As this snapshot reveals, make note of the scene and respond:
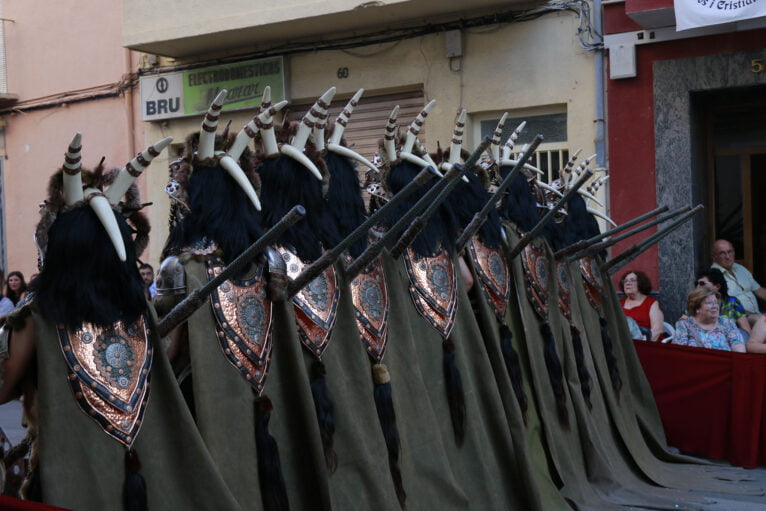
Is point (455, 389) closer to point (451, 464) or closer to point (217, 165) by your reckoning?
point (451, 464)

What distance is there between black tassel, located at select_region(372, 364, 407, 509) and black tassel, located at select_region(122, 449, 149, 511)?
1.36 metres

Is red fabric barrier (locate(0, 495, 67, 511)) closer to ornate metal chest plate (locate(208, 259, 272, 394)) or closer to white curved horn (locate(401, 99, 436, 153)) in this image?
ornate metal chest plate (locate(208, 259, 272, 394))

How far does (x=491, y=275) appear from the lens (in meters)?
5.57

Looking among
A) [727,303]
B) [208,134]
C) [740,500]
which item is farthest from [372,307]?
[727,303]

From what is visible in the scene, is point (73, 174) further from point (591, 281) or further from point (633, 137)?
point (633, 137)

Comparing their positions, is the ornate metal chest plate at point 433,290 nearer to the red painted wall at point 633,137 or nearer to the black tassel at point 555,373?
the black tassel at point 555,373

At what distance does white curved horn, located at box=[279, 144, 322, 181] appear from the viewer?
4.03 metres

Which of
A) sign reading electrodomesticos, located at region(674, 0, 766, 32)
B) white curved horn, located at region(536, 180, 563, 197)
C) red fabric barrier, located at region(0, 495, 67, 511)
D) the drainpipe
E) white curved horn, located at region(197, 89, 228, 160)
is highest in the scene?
sign reading electrodomesticos, located at region(674, 0, 766, 32)

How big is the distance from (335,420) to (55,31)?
11396 mm

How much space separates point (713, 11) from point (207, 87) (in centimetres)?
605

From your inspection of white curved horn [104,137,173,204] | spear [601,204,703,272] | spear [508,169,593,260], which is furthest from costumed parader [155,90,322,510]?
spear [601,204,703,272]

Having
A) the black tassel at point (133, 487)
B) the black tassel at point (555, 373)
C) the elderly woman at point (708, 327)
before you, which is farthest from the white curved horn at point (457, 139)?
the elderly woman at point (708, 327)

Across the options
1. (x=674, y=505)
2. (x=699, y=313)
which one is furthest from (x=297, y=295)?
(x=699, y=313)

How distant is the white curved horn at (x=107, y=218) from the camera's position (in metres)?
3.03
